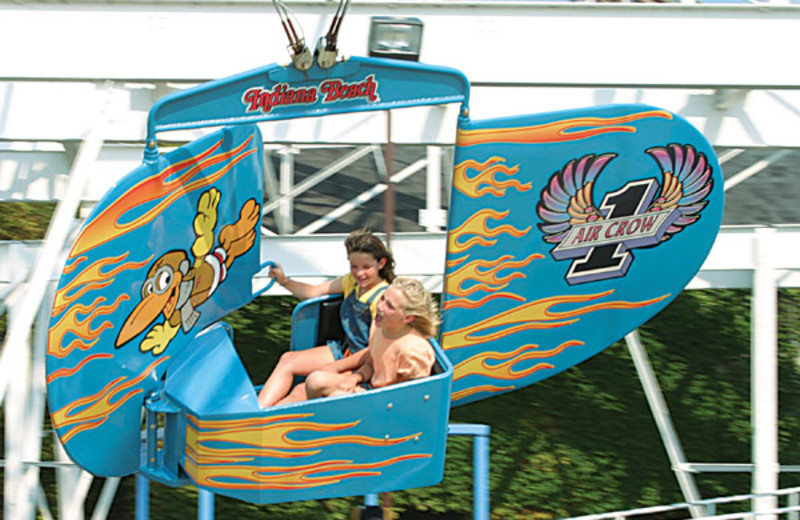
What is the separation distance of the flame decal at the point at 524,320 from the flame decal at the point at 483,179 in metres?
0.46

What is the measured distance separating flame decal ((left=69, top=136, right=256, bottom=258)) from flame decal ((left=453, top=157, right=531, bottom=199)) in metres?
0.78

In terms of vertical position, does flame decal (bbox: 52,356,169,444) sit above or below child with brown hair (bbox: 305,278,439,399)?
below

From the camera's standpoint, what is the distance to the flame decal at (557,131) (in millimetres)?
3867

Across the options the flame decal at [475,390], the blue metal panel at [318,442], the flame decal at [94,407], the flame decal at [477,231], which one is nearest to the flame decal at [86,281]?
the flame decal at [94,407]

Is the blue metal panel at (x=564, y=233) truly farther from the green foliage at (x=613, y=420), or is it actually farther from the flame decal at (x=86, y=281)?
the green foliage at (x=613, y=420)

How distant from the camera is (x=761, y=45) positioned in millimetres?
4547

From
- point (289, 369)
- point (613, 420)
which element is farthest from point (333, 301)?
point (613, 420)

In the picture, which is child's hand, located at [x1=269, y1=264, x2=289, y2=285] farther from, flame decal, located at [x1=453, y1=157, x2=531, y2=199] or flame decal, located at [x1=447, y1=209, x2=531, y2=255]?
flame decal, located at [x1=453, y1=157, x2=531, y2=199]

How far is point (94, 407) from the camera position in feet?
11.8

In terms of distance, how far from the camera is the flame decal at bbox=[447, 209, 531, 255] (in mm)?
4004

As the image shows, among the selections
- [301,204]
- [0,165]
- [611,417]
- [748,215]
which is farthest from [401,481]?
[748,215]

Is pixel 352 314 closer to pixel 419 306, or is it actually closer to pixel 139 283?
pixel 419 306

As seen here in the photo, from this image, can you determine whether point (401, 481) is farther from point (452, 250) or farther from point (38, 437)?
point (38, 437)

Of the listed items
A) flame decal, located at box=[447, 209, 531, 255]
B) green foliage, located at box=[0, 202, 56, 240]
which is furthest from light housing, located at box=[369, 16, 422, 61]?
green foliage, located at box=[0, 202, 56, 240]
